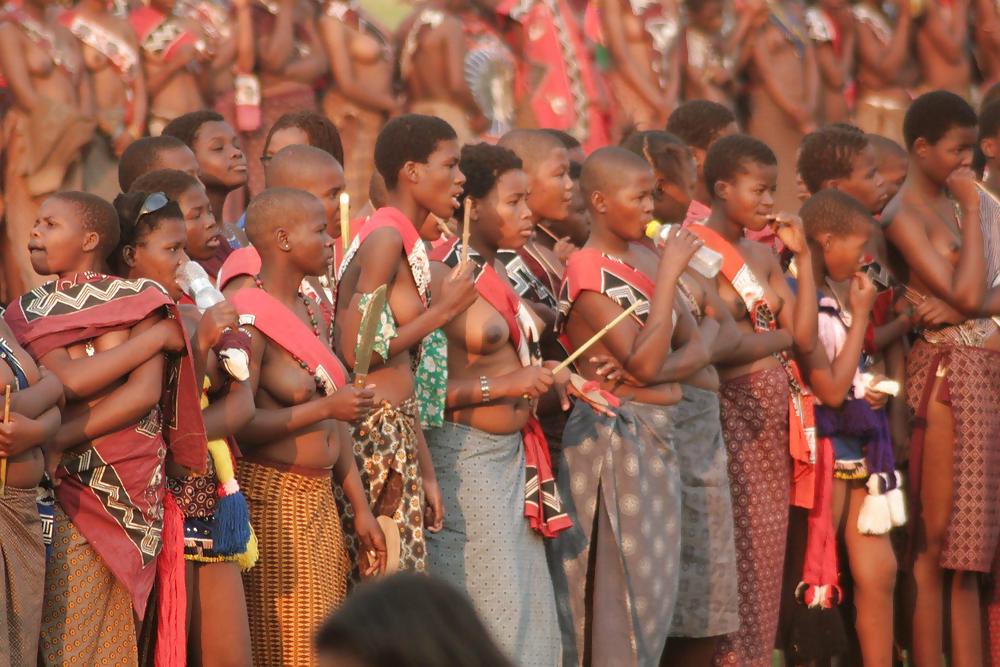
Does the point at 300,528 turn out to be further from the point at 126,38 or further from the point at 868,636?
the point at 126,38

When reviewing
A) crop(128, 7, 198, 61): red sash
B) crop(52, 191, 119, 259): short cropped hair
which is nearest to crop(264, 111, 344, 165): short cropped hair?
crop(52, 191, 119, 259): short cropped hair

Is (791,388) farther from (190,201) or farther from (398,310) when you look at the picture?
(190,201)

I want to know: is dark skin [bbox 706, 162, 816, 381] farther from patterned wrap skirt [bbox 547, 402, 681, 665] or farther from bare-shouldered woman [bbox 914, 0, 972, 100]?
bare-shouldered woman [bbox 914, 0, 972, 100]

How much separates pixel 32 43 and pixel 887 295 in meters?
5.06

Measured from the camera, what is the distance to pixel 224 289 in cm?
609

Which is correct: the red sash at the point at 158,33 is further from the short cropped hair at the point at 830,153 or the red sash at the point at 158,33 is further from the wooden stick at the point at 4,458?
the wooden stick at the point at 4,458

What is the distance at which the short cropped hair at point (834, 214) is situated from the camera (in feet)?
25.8

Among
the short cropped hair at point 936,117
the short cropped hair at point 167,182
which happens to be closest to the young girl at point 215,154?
the short cropped hair at point 167,182

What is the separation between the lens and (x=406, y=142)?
665 centimetres

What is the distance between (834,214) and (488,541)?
2.38m

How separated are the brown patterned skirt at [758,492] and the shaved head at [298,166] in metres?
2.01

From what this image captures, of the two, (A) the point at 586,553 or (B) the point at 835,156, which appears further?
(B) the point at 835,156

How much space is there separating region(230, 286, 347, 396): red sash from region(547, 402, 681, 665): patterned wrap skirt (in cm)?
131

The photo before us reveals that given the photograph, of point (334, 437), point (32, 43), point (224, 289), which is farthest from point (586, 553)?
point (32, 43)
